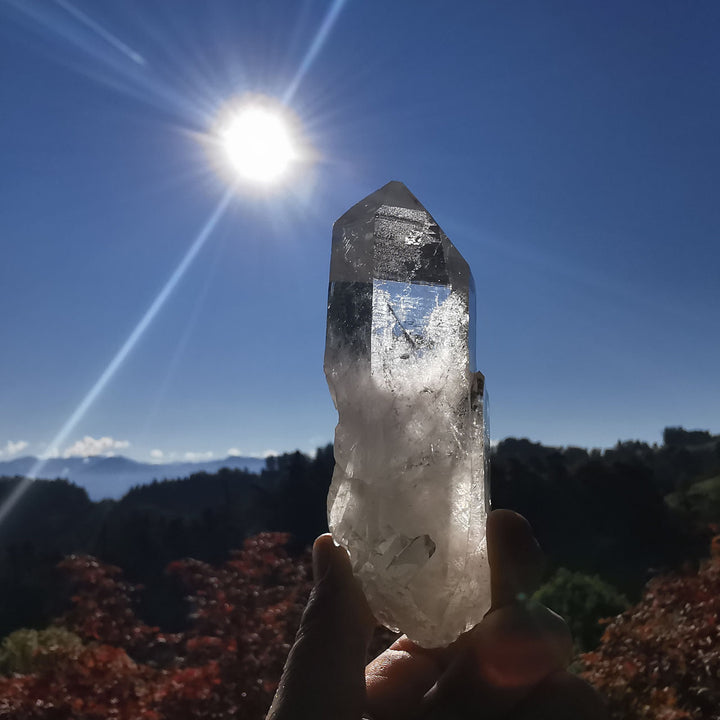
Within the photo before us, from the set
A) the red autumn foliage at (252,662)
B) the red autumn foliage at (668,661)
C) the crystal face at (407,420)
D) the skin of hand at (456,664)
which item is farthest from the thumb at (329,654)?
the red autumn foliage at (668,661)

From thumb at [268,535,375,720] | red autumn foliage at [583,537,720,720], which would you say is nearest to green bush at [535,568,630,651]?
red autumn foliage at [583,537,720,720]

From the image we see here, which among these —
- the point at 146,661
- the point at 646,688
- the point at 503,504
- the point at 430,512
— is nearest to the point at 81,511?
the point at 503,504

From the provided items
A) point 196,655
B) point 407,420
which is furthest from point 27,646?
point 407,420

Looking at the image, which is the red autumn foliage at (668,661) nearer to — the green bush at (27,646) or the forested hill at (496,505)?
the green bush at (27,646)

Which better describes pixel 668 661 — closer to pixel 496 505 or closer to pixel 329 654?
pixel 329 654

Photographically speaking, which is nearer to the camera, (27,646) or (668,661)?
(668,661)

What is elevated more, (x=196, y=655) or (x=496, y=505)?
(x=496, y=505)
